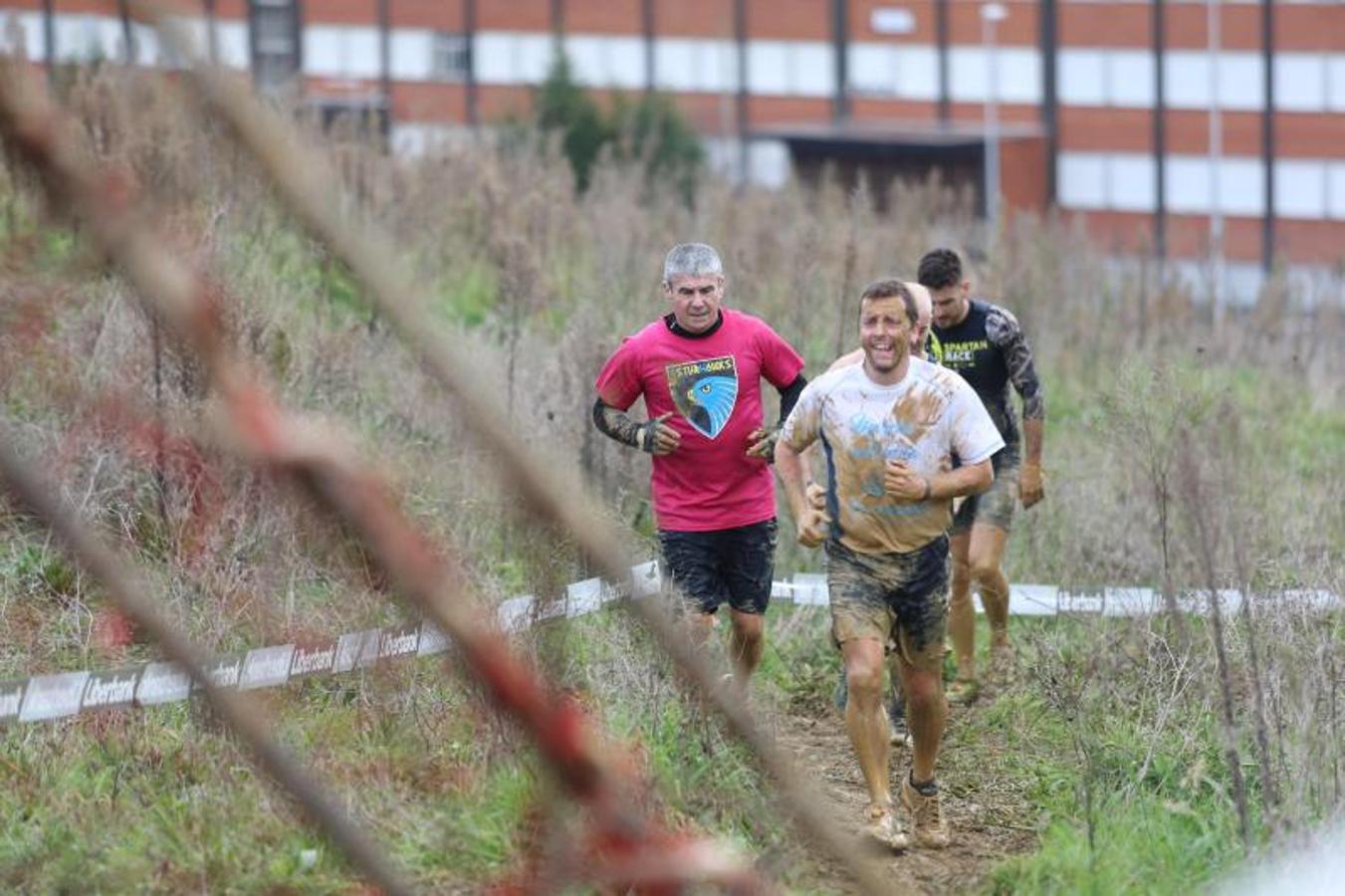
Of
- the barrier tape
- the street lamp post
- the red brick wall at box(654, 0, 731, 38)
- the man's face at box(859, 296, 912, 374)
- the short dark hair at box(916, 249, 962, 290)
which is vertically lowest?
the barrier tape

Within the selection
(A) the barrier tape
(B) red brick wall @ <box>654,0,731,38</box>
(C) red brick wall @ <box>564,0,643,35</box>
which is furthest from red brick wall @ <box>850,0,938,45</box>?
(A) the barrier tape

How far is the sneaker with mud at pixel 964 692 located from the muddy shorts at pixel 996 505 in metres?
0.63

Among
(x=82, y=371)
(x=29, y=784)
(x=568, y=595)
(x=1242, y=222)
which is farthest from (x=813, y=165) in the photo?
(x=568, y=595)

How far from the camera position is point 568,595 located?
1.80 m

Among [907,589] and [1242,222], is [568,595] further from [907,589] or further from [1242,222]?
[1242,222]

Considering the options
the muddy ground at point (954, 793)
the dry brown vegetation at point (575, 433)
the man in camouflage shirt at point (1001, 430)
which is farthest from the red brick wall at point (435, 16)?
the muddy ground at point (954, 793)

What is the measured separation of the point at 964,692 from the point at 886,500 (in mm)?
2279

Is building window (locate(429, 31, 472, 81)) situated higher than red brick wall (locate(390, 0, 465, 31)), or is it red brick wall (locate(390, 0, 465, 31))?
red brick wall (locate(390, 0, 465, 31))

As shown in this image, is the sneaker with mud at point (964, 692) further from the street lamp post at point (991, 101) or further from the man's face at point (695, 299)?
the street lamp post at point (991, 101)

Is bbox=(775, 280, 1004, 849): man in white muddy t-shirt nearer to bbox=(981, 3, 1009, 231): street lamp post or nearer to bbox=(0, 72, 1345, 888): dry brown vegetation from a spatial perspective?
bbox=(0, 72, 1345, 888): dry brown vegetation

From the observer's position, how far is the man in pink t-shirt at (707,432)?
830 cm

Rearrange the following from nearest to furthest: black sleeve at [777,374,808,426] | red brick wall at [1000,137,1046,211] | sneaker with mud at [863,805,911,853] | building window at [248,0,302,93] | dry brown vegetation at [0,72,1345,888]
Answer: dry brown vegetation at [0,72,1345,888] < sneaker with mud at [863,805,911,853] < black sleeve at [777,374,808,426] < red brick wall at [1000,137,1046,211] < building window at [248,0,302,93]

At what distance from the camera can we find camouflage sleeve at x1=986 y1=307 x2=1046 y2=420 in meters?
9.23

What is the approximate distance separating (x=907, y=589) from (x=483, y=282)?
431 inches
